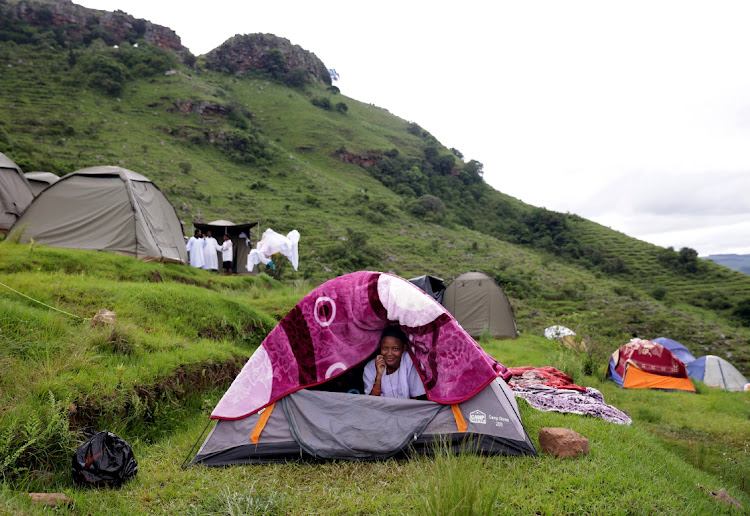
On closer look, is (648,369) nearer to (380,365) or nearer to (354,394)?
(380,365)

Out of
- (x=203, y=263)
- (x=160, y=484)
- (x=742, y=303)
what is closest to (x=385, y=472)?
(x=160, y=484)

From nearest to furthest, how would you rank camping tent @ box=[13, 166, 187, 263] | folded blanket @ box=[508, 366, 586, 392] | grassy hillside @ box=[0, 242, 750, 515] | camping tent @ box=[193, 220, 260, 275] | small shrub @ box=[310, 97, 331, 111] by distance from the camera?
grassy hillside @ box=[0, 242, 750, 515], folded blanket @ box=[508, 366, 586, 392], camping tent @ box=[13, 166, 187, 263], camping tent @ box=[193, 220, 260, 275], small shrub @ box=[310, 97, 331, 111]

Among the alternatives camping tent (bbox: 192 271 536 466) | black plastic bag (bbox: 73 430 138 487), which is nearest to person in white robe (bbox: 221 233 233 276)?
camping tent (bbox: 192 271 536 466)

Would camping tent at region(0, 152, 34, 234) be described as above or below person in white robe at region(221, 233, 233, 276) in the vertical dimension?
above

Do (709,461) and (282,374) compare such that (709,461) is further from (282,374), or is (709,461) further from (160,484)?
(160,484)

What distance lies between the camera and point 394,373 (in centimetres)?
484

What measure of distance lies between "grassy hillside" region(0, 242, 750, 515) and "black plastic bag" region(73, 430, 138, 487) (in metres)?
0.10

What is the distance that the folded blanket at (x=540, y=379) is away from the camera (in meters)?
7.08

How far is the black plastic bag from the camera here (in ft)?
11.1

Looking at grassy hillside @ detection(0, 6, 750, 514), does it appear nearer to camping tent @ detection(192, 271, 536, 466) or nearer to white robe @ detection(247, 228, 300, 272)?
camping tent @ detection(192, 271, 536, 466)

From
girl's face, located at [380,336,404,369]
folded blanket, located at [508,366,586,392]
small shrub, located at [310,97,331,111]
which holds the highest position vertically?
small shrub, located at [310,97,331,111]

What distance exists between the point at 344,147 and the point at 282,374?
167ft

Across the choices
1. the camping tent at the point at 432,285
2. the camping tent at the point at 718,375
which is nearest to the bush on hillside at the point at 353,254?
the camping tent at the point at 432,285

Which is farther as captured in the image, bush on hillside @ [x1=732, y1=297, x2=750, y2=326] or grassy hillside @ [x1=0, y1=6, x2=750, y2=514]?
bush on hillside @ [x1=732, y1=297, x2=750, y2=326]
